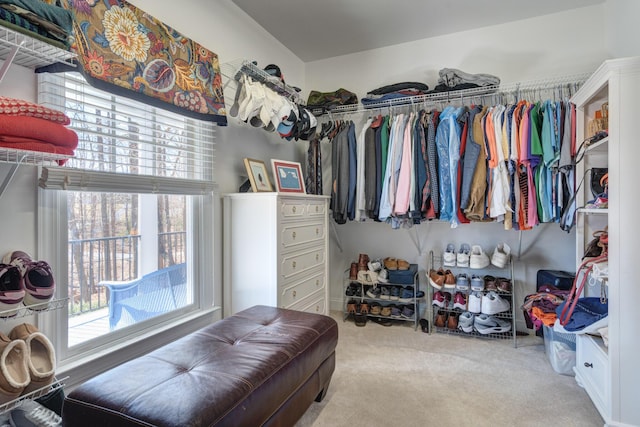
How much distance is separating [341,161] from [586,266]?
1873mm

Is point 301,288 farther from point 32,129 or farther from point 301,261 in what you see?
point 32,129

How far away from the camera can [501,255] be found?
2650 mm

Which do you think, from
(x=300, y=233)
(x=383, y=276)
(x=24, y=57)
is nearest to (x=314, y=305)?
(x=300, y=233)

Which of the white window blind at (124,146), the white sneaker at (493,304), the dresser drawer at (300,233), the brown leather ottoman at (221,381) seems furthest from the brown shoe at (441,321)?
the white window blind at (124,146)

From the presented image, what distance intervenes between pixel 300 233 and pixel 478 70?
214cm

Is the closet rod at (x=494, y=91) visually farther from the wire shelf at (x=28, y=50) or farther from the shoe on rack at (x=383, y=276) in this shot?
the wire shelf at (x=28, y=50)

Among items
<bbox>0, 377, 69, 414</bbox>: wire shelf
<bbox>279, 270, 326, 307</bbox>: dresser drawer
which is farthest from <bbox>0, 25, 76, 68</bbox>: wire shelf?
<bbox>279, 270, 326, 307</bbox>: dresser drawer

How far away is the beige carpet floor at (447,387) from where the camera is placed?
66.2 inches

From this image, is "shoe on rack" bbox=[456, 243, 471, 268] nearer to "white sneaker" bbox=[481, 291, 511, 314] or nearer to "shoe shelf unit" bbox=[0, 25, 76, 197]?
"white sneaker" bbox=[481, 291, 511, 314]

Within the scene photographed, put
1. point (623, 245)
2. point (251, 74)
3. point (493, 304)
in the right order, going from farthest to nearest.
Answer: point (493, 304)
point (251, 74)
point (623, 245)

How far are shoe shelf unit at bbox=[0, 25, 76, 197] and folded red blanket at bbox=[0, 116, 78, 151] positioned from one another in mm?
44

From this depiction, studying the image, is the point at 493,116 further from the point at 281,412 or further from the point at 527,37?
the point at 281,412

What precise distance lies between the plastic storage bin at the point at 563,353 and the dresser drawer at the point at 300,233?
1.77 metres

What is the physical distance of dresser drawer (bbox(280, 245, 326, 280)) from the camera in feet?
7.40
